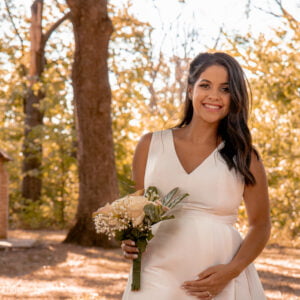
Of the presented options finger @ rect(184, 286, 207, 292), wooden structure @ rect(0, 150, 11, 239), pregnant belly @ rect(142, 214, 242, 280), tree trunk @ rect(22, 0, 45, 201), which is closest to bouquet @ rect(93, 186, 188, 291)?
pregnant belly @ rect(142, 214, 242, 280)

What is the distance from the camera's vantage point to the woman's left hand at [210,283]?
2.83 meters

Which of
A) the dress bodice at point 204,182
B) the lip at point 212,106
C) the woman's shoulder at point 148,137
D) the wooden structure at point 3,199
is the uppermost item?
the lip at point 212,106

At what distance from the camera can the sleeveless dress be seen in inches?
114

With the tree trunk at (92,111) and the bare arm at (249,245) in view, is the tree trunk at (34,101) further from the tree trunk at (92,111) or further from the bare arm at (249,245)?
the bare arm at (249,245)

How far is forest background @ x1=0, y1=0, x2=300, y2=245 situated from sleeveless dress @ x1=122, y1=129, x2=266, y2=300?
2.63m

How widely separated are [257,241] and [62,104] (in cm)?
1535

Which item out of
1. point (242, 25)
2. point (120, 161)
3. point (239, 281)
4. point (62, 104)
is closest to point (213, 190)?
point (239, 281)

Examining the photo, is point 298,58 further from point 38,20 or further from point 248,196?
point 38,20

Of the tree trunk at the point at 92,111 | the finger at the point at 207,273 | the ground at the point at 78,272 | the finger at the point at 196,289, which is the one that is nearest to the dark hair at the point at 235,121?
the finger at the point at 207,273

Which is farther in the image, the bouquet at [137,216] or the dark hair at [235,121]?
the dark hair at [235,121]

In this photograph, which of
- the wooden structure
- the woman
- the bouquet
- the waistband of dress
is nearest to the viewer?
the bouquet

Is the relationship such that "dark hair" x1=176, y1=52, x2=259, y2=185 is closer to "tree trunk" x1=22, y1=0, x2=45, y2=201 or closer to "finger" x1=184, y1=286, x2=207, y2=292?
"finger" x1=184, y1=286, x2=207, y2=292

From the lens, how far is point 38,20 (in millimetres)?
20094

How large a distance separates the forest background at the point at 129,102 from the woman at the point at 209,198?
2.42m
